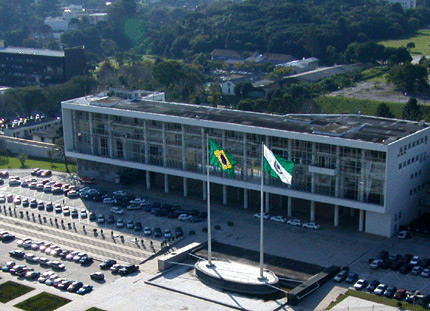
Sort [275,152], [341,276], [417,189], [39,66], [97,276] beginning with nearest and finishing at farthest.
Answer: [341,276], [97,276], [417,189], [275,152], [39,66]

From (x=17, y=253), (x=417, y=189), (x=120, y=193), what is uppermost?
(x=417, y=189)

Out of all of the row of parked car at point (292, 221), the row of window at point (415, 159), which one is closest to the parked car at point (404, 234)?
the row of window at point (415, 159)

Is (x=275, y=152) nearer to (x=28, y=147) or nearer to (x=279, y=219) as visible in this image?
(x=279, y=219)

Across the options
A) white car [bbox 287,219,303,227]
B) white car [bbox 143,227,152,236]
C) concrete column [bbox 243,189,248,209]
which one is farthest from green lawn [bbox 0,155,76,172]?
white car [bbox 287,219,303,227]

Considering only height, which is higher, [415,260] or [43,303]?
[415,260]

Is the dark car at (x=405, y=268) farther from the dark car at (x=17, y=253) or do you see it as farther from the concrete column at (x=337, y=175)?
the dark car at (x=17, y=253)

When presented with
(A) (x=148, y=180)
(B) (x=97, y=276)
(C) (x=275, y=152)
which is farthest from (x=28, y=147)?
(B) (x=97, y=276)
